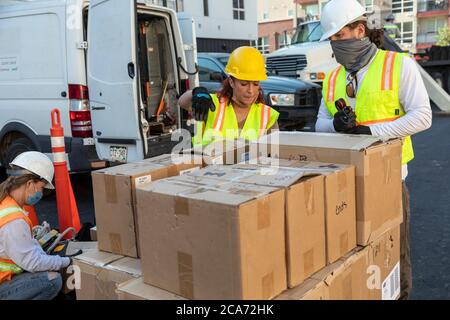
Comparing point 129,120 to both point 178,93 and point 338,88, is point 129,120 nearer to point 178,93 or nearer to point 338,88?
point 178,93

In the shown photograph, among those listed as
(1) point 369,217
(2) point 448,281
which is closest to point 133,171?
(1) point 369,217

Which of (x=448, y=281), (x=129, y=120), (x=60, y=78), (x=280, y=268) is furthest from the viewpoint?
(x=60, y=78)

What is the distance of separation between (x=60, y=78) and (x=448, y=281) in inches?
173

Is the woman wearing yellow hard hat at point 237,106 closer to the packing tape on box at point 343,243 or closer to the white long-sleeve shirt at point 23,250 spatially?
the packing tape on box at point 343,243

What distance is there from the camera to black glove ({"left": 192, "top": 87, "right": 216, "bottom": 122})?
289 centimetres

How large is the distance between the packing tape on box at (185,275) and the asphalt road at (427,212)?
224 cm

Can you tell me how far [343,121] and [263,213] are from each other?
1.14 meters

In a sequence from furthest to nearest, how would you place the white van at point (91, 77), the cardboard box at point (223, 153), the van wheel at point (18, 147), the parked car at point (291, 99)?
the parked car at point (291, 99) < the van wheel at point (18, 147) < the white van at point (91, 77) < the cardboard box at point (223, 153)

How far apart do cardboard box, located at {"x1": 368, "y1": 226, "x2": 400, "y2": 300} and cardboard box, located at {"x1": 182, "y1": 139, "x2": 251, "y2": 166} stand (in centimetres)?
71

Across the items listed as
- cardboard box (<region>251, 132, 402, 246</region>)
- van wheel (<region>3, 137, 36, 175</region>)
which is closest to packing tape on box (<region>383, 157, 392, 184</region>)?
cardboard box (<region>251, 132, 402, 246</region>)

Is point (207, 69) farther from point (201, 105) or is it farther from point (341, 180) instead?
point (341, 180)

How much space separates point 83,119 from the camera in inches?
218

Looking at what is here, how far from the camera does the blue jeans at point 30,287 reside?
273 cm

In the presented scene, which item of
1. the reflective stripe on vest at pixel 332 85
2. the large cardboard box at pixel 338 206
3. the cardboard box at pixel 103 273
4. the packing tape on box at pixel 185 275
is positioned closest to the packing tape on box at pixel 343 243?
the large cardboard box at pixel 338 206
